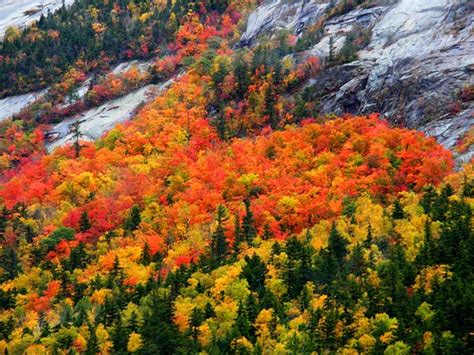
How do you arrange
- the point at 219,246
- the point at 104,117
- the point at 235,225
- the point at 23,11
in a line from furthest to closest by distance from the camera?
the point at 23,11 → the point at 104,117 → the point at 235,225 → the point at 219,246

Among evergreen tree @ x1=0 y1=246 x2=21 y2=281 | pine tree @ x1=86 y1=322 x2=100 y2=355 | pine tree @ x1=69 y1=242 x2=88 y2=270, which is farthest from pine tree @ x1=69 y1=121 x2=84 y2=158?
pine tree @ x1=86 y1=322 x2=100 y2=355

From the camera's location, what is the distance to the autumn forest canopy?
54.2m

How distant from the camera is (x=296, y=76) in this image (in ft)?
355

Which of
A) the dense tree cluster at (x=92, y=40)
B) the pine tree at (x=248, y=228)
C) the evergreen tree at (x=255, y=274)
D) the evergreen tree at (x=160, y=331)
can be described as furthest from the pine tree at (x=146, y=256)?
the dense tree cluster at (x=92, y=40)

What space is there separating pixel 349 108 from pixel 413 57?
1136 cm

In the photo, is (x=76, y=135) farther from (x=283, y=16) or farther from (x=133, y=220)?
(x=283, y=16)

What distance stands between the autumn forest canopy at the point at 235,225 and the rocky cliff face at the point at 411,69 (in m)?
3.28

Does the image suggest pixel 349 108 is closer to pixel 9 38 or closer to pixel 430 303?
pixel 430 303

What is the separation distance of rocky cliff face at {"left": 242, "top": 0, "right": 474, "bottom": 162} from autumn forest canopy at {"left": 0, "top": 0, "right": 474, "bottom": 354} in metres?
3.28

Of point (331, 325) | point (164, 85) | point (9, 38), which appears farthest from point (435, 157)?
point (9, 38)

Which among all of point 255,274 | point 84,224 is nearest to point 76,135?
point 84,224

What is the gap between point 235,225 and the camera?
7362cm

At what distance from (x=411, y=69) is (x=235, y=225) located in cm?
3728

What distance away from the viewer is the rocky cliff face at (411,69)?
8656 centimetres
